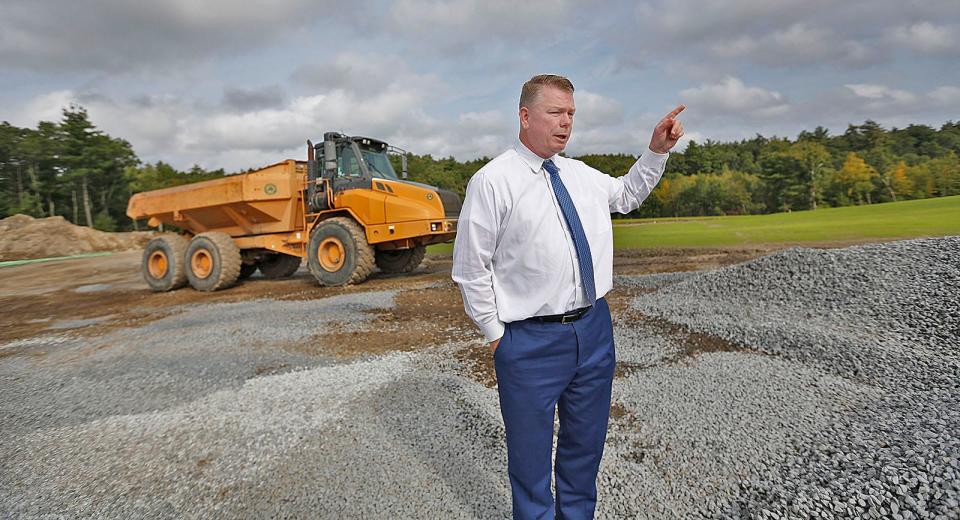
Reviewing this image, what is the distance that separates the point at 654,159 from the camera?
212cm

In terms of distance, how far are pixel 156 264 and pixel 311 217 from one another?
14.2 feet

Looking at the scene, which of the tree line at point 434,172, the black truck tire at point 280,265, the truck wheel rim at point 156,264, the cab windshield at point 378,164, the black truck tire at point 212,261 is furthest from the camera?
the tree line at point 434,172

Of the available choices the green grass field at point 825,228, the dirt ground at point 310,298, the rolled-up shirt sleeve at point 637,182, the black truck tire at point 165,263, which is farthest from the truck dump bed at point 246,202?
the green grass field at point 825,228

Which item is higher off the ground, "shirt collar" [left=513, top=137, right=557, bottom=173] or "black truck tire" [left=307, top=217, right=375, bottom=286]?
"shirt collar" [left=513, top=137, right=557, bottom=173]

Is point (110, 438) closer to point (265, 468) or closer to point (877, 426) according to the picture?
point (265, 468)

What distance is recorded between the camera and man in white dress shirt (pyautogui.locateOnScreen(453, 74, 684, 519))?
176cm

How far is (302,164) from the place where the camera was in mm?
10484

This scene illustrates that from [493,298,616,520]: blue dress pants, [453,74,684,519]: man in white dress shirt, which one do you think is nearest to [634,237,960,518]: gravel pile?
[493,298,616,520]: blue dress pants

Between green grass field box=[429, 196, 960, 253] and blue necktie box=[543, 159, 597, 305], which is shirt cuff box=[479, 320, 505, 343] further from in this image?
green grass field box=[429, 196, 960, 253]

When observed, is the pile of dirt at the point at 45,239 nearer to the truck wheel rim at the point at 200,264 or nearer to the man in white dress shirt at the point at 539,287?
the truck wheel rim at the point at 200,264

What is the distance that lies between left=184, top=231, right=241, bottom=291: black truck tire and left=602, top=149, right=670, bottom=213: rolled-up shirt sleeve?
10.0 m

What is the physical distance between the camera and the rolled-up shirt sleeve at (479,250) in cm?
175

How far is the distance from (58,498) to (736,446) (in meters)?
3.84

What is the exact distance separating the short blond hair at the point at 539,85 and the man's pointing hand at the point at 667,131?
1.66 ft
